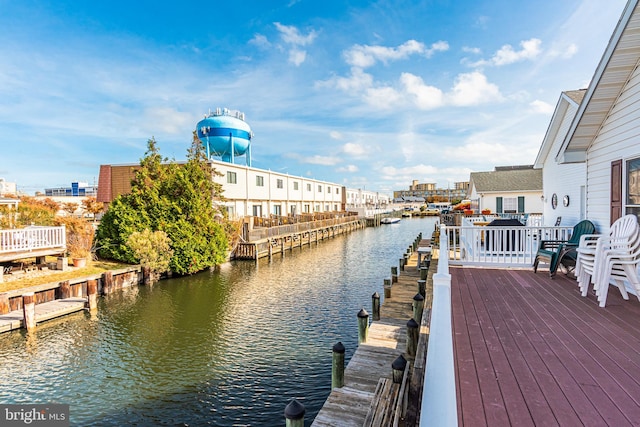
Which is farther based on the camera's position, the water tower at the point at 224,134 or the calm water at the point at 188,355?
the water tower at the point at 224,134

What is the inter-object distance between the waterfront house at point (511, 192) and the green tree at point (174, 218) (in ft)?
68.0

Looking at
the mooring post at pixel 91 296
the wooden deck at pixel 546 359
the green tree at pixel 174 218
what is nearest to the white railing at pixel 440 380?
the wooden deck at pixel 546 359

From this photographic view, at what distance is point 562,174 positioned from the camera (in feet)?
36.8

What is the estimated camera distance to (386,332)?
8.18 metres

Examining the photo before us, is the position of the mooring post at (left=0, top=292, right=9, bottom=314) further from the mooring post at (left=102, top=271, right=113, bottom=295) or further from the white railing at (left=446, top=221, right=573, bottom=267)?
the white railing at (left=446, top=221, right=573, bottom=267)

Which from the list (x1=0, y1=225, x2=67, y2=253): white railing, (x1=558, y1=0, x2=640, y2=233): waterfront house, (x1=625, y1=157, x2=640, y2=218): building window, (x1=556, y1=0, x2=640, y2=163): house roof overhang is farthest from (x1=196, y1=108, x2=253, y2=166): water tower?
(x1=625, y1=157, x2=640, y2=218): building window

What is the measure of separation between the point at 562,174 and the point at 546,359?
33.9 ft

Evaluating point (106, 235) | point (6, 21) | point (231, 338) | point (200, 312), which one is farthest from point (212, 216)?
point (6, 21)

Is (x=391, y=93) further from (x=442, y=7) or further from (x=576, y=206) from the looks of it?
(x=576, y=206)

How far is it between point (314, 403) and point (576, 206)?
934 centimetres

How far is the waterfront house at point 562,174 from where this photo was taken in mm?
9703

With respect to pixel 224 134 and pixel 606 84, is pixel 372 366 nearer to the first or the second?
pixel 606 84

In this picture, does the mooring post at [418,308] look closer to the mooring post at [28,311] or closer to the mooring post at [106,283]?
the mooring post at [28,311]

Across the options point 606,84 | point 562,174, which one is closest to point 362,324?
point 606,84
